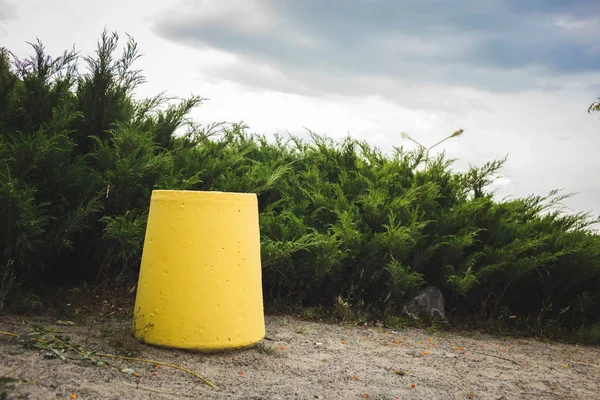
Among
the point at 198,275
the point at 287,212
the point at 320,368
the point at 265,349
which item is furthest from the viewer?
the point at 287,212

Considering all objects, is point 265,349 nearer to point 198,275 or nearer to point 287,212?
point 198,275

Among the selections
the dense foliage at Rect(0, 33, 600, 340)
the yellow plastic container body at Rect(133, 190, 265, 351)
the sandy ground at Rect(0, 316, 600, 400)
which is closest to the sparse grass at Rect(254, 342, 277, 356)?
the sandy ground at Rect(0, 316, 600, 400)

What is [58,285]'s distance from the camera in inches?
241

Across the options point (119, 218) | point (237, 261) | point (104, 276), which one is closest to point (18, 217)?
point (119, 218)

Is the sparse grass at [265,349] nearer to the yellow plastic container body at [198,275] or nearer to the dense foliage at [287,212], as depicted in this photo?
the yellow plastic container body at [198,275]

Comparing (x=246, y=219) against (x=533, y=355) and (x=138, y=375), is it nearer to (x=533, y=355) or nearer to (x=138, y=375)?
(x=138, y=375)

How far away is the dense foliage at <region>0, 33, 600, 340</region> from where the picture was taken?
5.48 metres

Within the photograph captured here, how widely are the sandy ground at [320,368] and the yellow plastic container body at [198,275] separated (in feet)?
0.52

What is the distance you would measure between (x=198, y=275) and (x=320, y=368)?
1.22 metres

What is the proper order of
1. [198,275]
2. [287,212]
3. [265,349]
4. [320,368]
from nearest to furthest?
A: [198,275], [320,368], [265,349], [287,212]

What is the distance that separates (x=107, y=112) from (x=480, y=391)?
14.6ft

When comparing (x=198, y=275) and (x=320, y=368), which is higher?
(x=198, y=275)

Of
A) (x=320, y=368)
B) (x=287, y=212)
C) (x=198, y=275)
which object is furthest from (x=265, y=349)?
(x=287, y=212)

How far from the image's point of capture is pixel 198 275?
444cm
